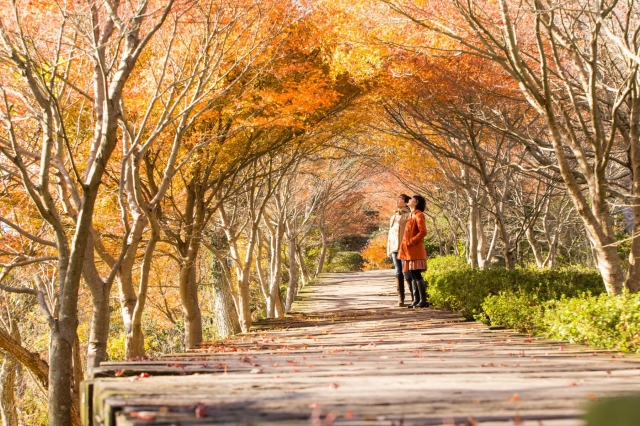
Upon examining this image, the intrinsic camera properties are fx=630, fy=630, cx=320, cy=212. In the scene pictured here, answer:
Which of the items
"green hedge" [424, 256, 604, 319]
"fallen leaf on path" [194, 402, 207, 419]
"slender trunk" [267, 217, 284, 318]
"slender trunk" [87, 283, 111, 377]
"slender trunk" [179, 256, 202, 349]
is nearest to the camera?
"fallen leaf on path" [194, 402, 207, 419]

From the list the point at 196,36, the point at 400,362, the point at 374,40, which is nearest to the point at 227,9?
the point at 196,36

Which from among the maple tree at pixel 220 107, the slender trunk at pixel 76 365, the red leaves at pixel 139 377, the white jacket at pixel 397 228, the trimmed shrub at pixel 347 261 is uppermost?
the maple tree at pixel 220 107

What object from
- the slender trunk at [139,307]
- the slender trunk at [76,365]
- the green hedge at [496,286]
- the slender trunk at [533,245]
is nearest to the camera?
the slender trunk at [139,307]

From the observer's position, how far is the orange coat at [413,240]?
1016 cm

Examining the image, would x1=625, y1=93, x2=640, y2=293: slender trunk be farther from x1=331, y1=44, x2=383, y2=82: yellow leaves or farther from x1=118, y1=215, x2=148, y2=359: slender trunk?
x1=118, y1=215, x2=148, y2=359: slender trunk

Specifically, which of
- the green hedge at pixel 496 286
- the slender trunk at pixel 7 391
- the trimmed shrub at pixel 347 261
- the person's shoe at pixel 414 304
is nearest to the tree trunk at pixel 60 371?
the green hedge at pixel 496 286

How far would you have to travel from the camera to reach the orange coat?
33.3ft

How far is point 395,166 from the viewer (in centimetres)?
2147

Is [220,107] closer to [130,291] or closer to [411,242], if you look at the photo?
[130,291]

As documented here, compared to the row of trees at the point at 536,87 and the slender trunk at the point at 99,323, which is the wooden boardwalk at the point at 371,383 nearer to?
the slender trunk at the point at 99,323

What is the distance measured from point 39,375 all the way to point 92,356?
11.3 feet

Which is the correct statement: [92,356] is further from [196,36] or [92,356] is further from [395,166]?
[395,166]

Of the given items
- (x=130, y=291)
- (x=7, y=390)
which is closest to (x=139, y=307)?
(x=130, y=291)

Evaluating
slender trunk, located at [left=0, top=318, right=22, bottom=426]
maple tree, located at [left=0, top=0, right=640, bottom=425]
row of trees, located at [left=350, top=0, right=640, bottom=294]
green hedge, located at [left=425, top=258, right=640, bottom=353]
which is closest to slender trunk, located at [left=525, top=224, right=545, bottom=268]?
row of trees, located at [left=350, top=0, right=640, bottom=294]
